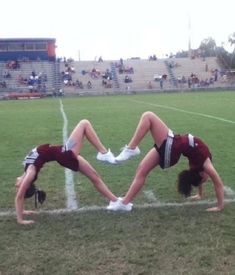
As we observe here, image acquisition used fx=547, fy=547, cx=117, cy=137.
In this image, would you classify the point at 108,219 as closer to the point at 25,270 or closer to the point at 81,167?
the point at 81,167

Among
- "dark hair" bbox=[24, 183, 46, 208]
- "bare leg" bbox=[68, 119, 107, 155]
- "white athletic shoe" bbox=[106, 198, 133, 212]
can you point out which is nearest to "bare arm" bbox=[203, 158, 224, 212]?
"white athletic shoe" bbox=[106, 198, 133, 212]

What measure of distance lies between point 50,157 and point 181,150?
4.71 feet

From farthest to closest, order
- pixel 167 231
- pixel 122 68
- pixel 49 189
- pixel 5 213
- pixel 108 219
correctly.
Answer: pixel 122 68 → pixel 49 189 → pixel 5 213 → pixel 108 219 → pixel 167 231

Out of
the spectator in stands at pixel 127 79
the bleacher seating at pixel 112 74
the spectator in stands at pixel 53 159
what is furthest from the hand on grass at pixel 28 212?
the spectator in stands at pixel 127 79

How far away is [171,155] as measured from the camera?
237 inches

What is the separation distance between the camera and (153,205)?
6.46 m

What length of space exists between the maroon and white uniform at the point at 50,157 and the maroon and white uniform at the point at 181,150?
3.14 feet

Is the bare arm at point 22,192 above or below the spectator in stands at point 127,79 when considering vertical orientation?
below

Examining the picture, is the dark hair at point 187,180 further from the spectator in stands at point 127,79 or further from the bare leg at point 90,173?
the spectator in stands at point 127,79

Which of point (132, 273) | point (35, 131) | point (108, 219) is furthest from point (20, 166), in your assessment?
point (35, 131)

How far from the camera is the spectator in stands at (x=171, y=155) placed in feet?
19.7

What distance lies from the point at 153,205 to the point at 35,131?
32.9ft

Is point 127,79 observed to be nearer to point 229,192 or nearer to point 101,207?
point 229,192

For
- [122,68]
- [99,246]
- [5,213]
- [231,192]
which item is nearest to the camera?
[99,246]
